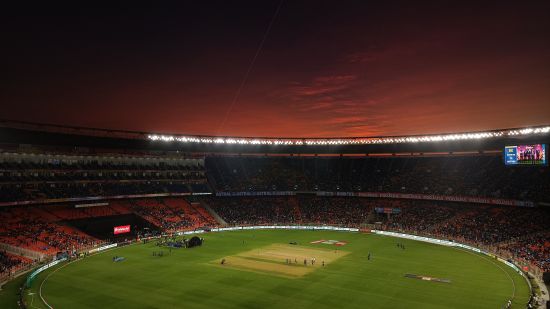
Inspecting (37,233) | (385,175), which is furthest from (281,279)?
(385,175)

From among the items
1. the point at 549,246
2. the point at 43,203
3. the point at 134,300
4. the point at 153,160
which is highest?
the point at 153,160

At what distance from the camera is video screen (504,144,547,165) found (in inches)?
2195

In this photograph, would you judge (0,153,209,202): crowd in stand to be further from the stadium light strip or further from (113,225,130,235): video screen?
the stadium light strip

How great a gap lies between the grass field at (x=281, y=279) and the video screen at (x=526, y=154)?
1672 centimetres

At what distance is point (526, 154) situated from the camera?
190ft

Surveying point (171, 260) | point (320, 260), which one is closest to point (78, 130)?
point (171, 260)

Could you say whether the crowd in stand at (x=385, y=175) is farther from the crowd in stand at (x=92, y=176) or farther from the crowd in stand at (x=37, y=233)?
the crowd in stand at (x=37, y=233)

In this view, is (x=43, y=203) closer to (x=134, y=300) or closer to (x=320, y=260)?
(x=134, y=300)

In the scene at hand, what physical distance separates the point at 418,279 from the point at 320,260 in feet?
43.3

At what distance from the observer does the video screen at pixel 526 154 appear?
5575 cm

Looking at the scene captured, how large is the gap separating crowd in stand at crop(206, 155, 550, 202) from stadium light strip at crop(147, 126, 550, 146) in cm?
776

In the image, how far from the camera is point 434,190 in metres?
79.6

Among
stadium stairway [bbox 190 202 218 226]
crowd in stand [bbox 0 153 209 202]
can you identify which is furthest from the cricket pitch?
crowd in stand [bbox 0 153 209 202]

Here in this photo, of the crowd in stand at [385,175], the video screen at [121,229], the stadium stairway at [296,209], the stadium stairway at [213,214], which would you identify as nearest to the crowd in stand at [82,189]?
the stadium stairway at [213,214]
